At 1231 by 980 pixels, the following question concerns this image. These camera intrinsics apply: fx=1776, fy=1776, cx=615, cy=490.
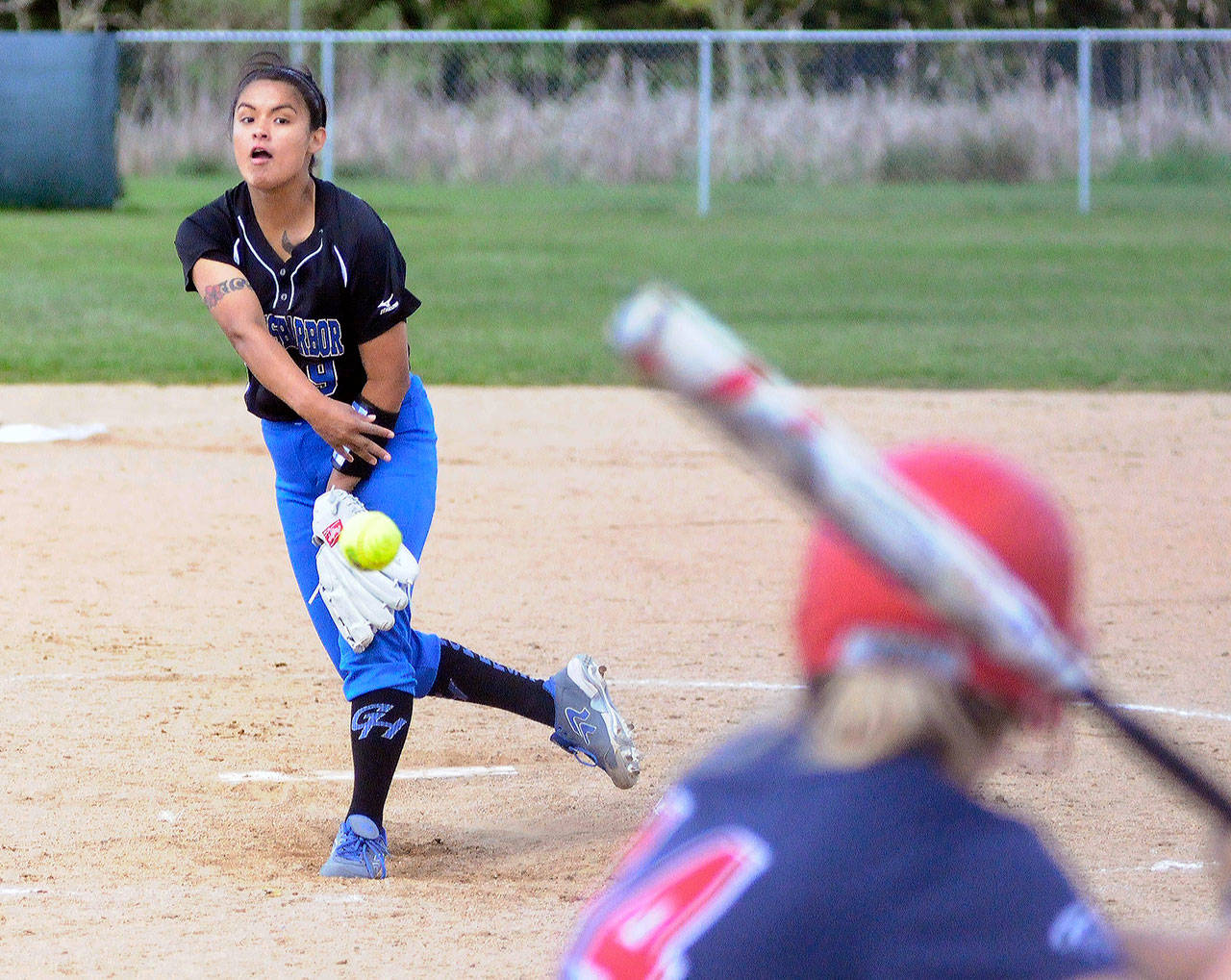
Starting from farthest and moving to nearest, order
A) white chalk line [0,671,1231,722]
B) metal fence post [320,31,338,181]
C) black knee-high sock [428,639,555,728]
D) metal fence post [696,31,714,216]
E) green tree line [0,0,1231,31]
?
green tree line [0,0,1231,31]
metal fence post [696,31,714,216]
metal fence post [320,31,338,181]
white chalk line [0,671,1231,722]
black knee-high sock [428,639,555,728]

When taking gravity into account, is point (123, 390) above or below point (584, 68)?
below

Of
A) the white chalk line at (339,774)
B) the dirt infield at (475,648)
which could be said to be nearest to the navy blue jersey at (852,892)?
the dirt infield at (475,648)

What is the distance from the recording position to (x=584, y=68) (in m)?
26.3

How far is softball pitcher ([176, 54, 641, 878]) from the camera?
406 centimetres

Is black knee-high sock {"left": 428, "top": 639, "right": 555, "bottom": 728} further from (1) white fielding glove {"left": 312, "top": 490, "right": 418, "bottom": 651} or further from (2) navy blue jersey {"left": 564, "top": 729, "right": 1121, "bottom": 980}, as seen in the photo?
(2) navy blue jersey {"left": 564, "top": 729, "right": 1121, "bottom": 980}

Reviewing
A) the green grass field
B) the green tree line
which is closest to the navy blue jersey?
the green grass field

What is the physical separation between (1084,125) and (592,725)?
18.0m

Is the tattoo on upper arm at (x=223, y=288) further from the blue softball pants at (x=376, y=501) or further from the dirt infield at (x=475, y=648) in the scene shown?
the dirt infield at (x=475, y=648)

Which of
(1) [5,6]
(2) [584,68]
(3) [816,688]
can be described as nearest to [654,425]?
(3) [816,688]

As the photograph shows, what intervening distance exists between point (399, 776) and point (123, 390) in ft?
21.9

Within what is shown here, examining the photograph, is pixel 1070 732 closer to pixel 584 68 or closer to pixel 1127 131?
pixel 1127 131

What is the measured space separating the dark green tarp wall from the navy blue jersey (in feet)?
67.9

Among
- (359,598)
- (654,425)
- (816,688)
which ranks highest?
(816,688)


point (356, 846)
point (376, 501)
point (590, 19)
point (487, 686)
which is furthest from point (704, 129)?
point (356, 846)
